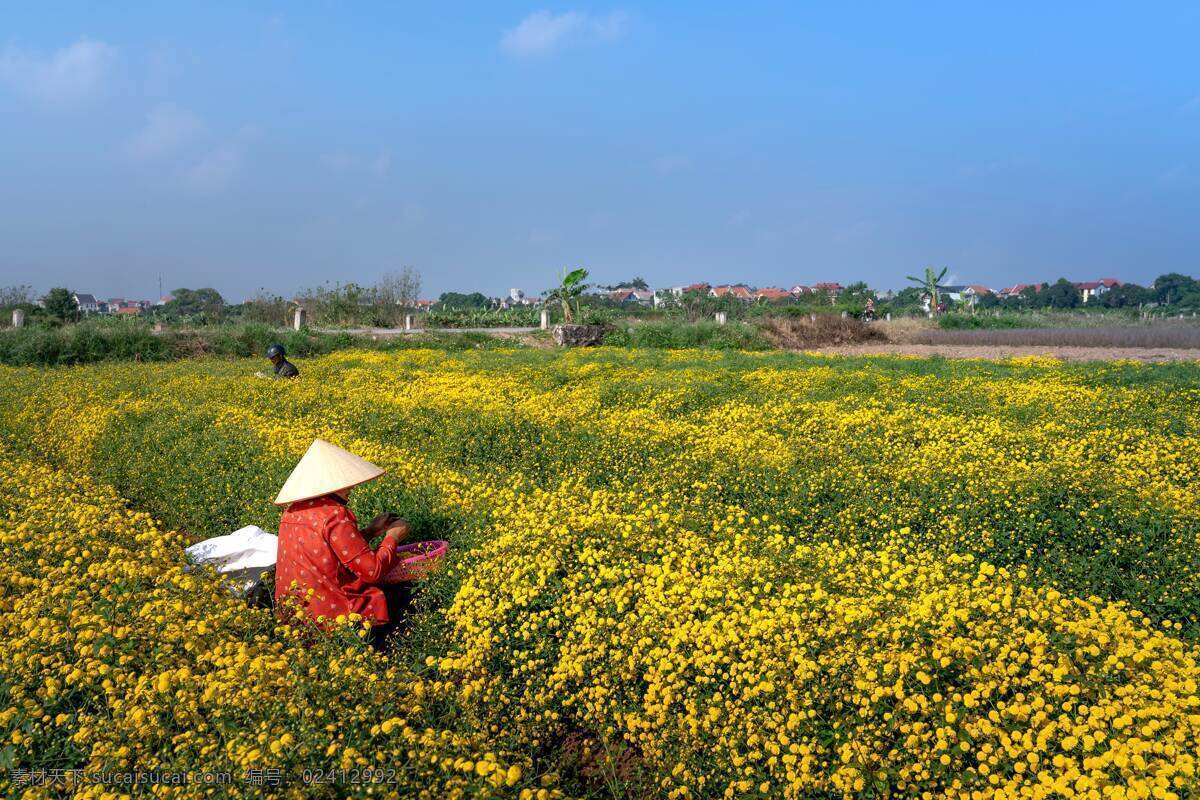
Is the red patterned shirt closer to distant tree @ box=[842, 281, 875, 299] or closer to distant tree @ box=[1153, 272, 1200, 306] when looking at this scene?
distant tree @ box=[842, 281, 875, 299]

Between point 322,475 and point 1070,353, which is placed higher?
point 1070,353

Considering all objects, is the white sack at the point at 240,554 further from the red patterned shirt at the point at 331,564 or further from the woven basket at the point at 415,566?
the woven basket at the point at 415,566

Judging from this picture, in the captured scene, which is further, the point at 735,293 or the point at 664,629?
the point at 735,293

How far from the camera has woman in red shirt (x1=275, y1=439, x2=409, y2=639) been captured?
14.5ft

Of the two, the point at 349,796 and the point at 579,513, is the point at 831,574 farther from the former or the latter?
the point at 349,796

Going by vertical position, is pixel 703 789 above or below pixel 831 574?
below

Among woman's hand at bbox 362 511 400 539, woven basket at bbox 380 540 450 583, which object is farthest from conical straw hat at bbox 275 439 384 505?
woven basket at bbox 380 540 450 583

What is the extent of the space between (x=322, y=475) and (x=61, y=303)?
31326 millimetres

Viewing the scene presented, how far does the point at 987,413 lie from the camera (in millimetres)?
10117

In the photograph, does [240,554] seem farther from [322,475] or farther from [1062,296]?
[1062,296]

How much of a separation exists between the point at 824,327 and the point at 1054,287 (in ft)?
179

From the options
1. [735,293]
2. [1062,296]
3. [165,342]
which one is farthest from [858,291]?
[165,342]

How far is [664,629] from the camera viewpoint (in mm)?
3895

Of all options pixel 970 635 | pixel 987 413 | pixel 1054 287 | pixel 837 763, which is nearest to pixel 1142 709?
pixel 970 635
